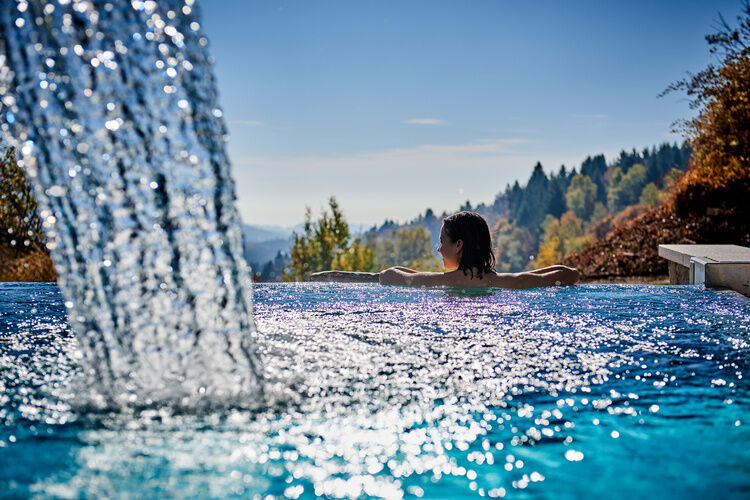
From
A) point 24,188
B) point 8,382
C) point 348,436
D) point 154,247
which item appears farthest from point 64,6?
point 24,188

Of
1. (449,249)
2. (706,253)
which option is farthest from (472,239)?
(706,253)

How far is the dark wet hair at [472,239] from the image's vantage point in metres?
6.70

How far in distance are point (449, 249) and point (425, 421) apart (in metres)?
4.11

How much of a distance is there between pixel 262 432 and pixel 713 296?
17.7 ft

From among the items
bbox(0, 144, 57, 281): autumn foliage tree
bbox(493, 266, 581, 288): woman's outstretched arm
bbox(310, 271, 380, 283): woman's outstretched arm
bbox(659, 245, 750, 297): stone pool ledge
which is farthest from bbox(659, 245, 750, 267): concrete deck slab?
bbox(0, 144, 57, 281): autumn foliage tree

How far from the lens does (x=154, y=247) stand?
357cm

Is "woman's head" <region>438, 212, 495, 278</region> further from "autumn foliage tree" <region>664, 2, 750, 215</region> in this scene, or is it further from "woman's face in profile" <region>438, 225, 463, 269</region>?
"autumn foliage tree" <region>664, 2, 750, 215</region>

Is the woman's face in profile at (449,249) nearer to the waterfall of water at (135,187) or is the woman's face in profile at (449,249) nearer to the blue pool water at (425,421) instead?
the blue pool water at (425,421)

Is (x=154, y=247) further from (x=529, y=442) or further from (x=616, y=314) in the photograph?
(x=616, y=314)

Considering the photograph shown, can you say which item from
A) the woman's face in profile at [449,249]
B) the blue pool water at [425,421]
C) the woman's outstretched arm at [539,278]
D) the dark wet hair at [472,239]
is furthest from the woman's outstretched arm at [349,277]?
the blue pool water at [425,421]

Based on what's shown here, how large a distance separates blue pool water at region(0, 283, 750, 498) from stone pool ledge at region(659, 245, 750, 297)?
5.96 feet

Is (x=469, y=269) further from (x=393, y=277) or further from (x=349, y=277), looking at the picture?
(x=349, y=277)

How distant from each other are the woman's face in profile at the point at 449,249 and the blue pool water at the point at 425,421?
1.92m

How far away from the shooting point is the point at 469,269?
6973mm
